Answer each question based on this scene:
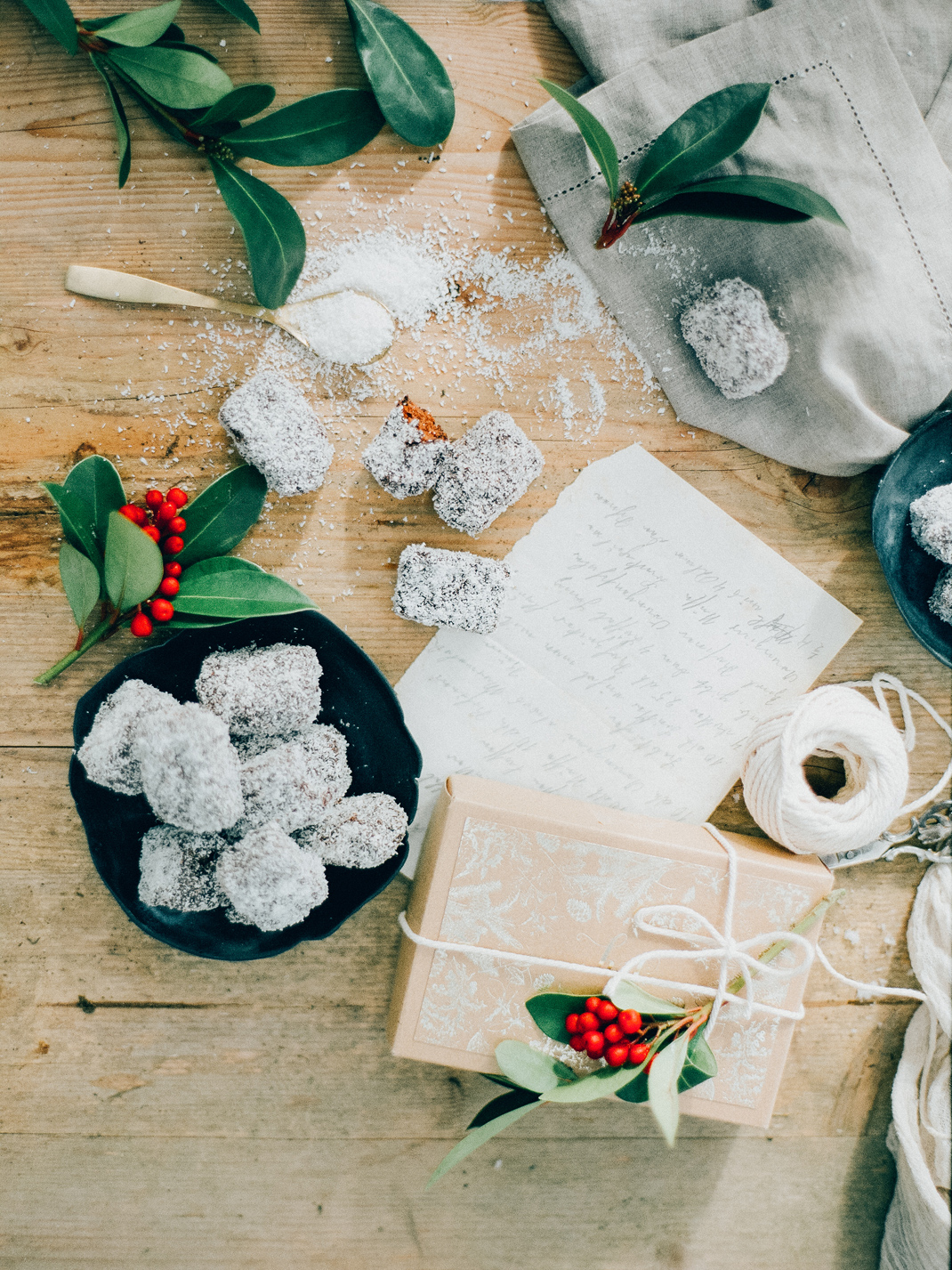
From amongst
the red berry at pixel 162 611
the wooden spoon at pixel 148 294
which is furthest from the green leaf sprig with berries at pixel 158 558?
the wooden spoon at pixel 148 294

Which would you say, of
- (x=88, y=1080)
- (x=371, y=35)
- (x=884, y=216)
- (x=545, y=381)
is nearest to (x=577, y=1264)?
(x=88, y=1080)

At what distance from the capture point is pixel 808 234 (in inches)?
34.0

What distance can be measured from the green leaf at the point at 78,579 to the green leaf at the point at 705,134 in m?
0.74

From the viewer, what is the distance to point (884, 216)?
33.9 inches

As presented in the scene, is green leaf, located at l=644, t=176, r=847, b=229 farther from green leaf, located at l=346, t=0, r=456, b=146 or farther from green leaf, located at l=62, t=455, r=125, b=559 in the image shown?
green leaf, located at l=62, t=455, r=125, b=559

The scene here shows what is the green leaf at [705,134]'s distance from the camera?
0.77m

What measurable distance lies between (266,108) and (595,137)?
37 centimetres

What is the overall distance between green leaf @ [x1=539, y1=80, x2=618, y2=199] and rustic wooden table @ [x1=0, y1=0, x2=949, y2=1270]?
11 cm

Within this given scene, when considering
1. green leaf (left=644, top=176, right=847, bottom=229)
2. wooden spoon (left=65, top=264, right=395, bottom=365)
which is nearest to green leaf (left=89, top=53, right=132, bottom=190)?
wooden spoon (left=65, top=264, right=395, bottom=365)

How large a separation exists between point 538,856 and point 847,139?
2.92 feet

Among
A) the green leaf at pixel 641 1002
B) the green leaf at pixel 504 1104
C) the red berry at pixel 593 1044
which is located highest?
the green leaf at pixel 641 1002

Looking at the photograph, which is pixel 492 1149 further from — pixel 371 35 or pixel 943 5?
pixel 943 5

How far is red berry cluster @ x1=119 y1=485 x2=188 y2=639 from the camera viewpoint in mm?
813

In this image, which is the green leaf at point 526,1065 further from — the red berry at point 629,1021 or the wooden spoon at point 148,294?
the wooden spoon at point 148,294
